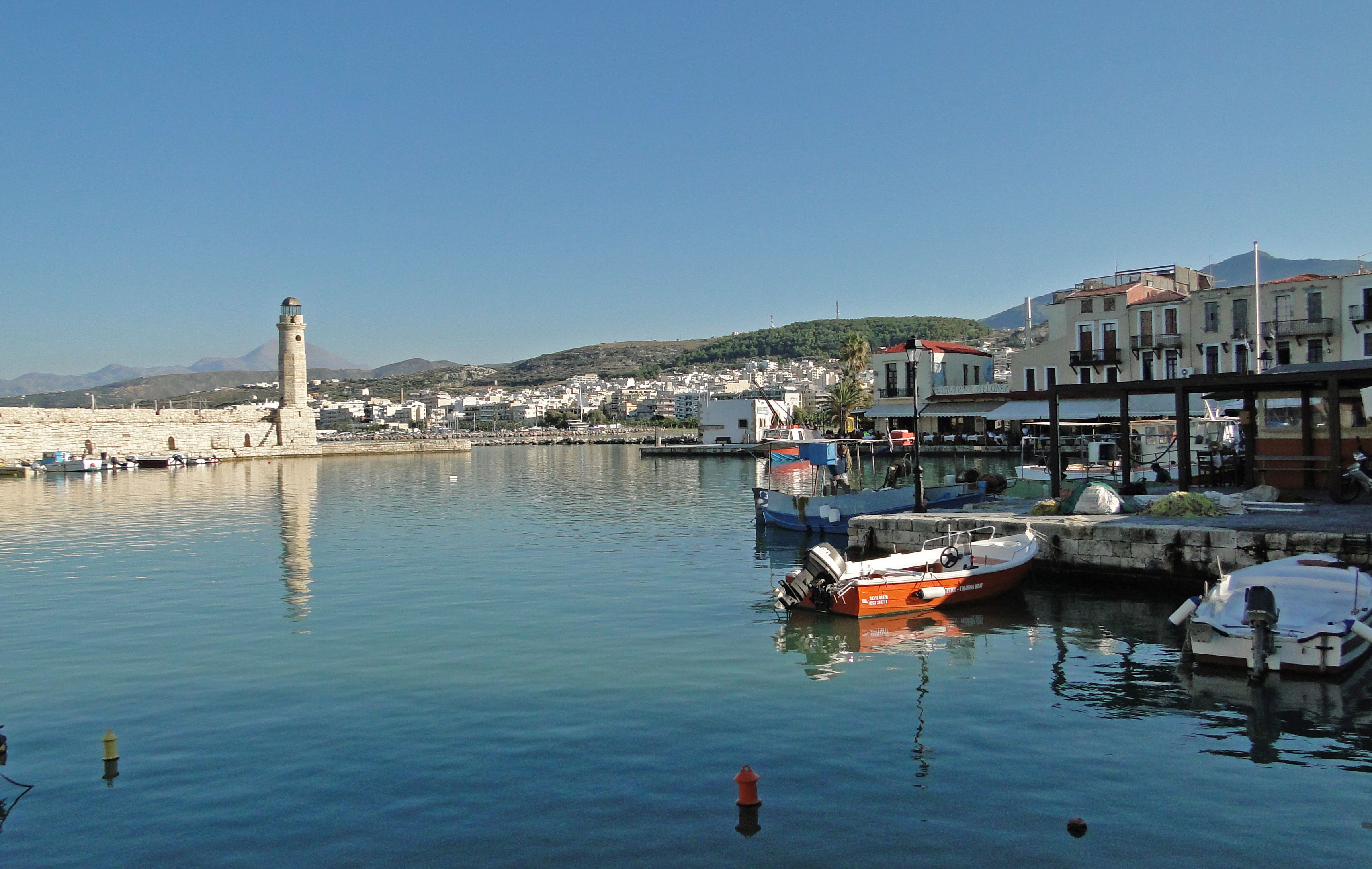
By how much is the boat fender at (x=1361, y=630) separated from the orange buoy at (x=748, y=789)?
320 inches

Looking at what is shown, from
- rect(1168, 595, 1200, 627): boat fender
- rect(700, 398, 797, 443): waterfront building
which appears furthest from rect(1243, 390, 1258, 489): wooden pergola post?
rect(700, 398, 797, 443): waterfront building

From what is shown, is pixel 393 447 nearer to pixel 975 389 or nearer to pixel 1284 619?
pixel 975 389

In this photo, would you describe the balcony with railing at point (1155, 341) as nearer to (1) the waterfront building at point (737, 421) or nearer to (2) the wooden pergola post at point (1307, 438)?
(2) the wooden pergola post at point (1307, 438)

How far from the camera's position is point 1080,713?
9914mm

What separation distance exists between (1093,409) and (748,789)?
52505mm

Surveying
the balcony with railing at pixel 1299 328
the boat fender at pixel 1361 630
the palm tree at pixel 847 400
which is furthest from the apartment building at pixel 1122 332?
the boat fender at pixel 1361 630

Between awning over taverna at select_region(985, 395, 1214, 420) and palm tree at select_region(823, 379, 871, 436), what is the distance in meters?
18.7

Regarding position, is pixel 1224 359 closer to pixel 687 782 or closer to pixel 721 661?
pixel 721 661

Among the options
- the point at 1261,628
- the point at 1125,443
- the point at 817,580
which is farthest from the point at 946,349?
the point at 1261,628

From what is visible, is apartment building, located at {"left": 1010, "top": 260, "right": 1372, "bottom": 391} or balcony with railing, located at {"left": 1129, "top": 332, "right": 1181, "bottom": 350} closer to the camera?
apartment building, located at {"left": 1010, "top": 260, "right": 1372, "bottom": 391}

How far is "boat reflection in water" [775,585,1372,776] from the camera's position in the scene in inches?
353

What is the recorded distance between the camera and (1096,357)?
2099 inches

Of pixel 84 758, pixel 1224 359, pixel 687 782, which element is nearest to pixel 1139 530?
pixel 687 782

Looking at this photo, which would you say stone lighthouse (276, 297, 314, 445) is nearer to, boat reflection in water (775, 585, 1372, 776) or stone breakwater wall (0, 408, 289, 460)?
stone breakwater wall (0, 408, 289, 460)
